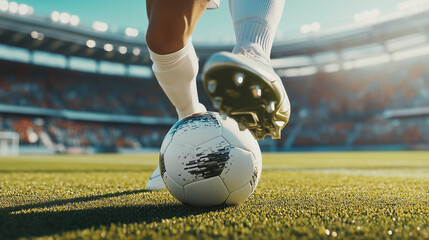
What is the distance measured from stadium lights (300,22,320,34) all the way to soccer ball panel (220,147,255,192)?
21711 mm

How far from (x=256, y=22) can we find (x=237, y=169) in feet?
2.33

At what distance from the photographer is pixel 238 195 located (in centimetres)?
160

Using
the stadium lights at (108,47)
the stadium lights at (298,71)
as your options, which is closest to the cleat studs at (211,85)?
the stadium lights at (108,47)

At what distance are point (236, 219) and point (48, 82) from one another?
79.5 feet

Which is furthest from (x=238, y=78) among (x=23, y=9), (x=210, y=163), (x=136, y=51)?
(x=136, y=51)

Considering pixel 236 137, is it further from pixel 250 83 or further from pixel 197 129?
pixel 250 83

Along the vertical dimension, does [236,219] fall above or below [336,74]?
above

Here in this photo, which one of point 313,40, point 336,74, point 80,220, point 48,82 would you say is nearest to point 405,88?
point 336,74

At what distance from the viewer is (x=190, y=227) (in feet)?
3.85

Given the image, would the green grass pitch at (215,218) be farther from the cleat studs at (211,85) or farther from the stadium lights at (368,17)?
the stadium lights at (368,17)

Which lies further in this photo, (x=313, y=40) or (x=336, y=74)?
(x=336, y=74)

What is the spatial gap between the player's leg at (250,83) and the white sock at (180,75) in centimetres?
34

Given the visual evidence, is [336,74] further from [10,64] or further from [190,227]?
[190,227]

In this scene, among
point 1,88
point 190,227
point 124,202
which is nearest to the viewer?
point 190,227
